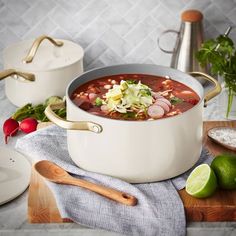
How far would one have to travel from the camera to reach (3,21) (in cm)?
251

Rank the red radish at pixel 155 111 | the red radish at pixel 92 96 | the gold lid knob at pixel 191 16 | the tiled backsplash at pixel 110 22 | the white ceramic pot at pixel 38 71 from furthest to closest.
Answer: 1. the tiled backsplash at pixel 110 22
2. the gold lid knob at pixel 191 16
3. the white ceramic pot at pixel 38 71
4. the red radish at pixel 92 96
5. the red radish at pixel 155 111

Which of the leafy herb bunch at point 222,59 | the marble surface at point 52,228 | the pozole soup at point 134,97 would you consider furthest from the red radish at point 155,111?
the leafy herb bunch at point 222,59

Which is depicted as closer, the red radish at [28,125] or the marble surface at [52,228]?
the marble surface at [52,228]

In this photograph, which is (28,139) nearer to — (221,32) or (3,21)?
(3,21)

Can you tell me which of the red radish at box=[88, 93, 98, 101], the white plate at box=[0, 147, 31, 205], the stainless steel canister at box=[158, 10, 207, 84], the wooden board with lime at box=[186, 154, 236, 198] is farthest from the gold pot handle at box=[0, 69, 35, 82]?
the wooden board with lime at box=[186, 154, 236, 198]

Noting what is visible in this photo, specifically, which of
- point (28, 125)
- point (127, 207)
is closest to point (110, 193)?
point (127, 207)

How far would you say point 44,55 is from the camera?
234 centimetres

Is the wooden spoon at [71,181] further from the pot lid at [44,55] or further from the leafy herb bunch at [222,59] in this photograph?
the leafy herb bunch at [222,59]

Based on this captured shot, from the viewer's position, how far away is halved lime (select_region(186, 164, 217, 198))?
1.68 metres

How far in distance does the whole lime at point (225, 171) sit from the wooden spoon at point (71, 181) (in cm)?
24

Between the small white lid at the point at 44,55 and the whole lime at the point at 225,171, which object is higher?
the small white lid at the point at 44,55

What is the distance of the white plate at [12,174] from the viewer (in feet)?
5.80

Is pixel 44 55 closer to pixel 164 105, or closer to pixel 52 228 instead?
pixel 164 105

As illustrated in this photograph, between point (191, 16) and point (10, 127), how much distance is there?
→ 78cm
